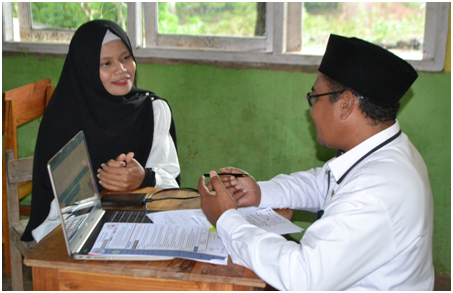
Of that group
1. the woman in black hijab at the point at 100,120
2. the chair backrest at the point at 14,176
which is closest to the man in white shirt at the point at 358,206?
the woman in black hijab at the point at 100,120

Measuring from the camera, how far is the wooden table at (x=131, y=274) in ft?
4.23

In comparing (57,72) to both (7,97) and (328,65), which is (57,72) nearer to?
(7,97)

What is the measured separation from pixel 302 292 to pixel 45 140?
4.86 feet

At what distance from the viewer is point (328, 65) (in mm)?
1540

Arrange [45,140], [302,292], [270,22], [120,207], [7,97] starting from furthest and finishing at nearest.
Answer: [270,22] < [7,97] < [45,140] < [120,207] < [302,292]

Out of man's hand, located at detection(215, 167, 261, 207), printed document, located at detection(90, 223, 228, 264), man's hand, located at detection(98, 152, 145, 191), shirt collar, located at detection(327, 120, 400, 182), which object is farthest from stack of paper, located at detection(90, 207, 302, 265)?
man's hand, located at detection(98, 152, 145, 191)

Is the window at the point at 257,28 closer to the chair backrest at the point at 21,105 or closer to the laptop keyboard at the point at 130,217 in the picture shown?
the chair backrest at the point at 21,105

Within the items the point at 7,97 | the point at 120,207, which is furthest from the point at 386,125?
the point at 7,97

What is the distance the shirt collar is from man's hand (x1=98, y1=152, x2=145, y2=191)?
90cm

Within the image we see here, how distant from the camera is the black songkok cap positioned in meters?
1.43

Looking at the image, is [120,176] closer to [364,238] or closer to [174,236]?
[174,236]

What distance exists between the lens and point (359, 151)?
146 cm

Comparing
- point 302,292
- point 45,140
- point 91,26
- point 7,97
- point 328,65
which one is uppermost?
point 91,26

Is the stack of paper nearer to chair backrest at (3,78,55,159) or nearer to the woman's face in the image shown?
the woman's face
